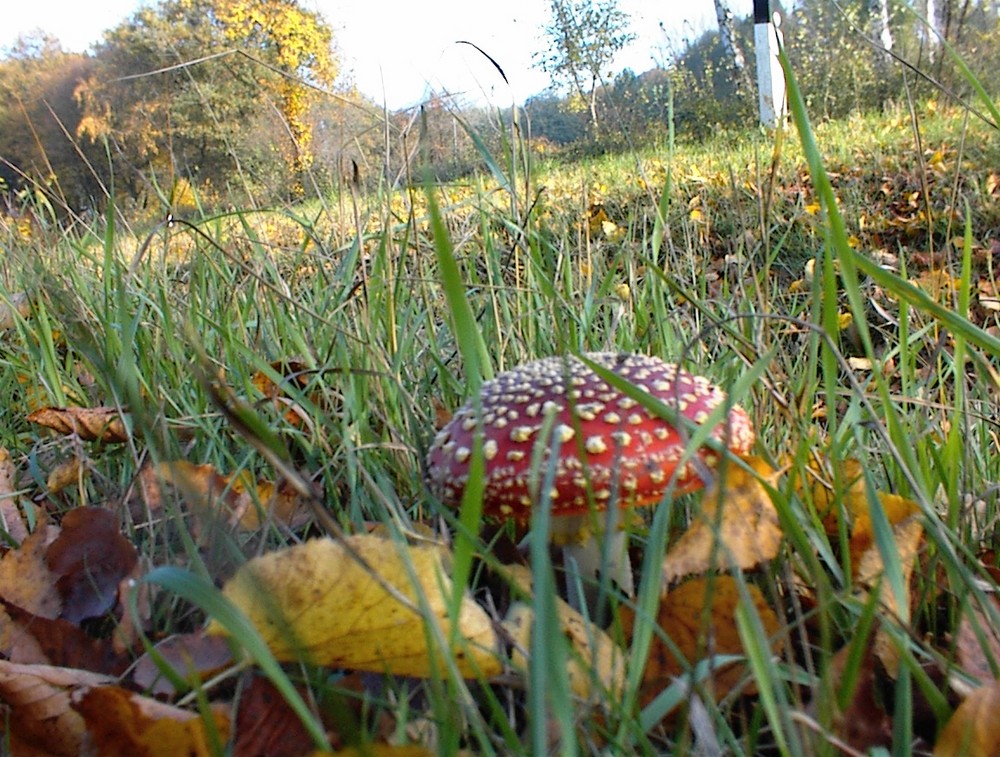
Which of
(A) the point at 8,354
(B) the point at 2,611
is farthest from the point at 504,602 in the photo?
(A) the point at 8,354

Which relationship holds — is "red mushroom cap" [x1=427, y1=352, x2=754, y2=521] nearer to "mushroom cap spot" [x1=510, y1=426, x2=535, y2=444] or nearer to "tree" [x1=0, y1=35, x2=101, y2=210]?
"mushroom cap spot" [x1=510, y1=426, x2=535, y2=444]

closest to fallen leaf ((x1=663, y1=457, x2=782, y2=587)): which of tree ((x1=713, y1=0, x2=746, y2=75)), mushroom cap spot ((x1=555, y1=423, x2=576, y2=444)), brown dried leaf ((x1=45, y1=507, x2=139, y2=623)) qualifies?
mushroom cap spot ((x1=555, y1=423, x2=576, y2=444))

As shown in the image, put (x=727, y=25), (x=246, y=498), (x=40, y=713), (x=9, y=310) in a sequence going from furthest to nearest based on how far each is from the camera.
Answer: (x=727, y=25)
(x=9, y=310)
(x=246, y=498)
(x=40, y=713)

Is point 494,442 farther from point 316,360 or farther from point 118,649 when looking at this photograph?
point 316,360

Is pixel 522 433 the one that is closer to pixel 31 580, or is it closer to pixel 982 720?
pixel 982 720

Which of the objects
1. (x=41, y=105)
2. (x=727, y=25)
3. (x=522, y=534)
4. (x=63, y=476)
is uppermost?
Answer: (x=41, y=105)

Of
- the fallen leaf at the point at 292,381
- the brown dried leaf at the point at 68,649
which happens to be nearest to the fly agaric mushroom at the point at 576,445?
the brown dried leaf at the point at 68,649

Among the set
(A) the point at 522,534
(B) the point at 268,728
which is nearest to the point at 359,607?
(B) the point at 268,728
